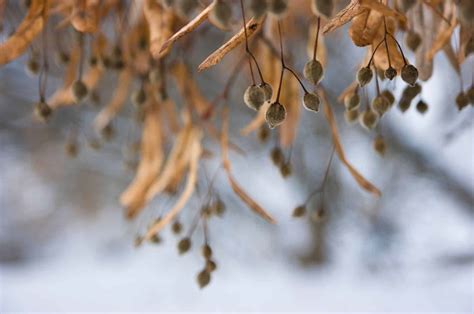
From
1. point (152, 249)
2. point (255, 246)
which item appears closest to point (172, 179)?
point (255, 246)

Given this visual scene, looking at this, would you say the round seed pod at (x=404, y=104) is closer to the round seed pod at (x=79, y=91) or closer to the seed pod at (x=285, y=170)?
the seed pod at (x=285, y=170)

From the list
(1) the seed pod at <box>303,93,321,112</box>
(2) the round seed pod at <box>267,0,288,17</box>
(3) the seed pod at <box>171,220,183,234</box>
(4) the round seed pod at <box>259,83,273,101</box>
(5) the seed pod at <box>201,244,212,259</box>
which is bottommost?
(2) the round seed pod at <box>267,0,288,17</box>

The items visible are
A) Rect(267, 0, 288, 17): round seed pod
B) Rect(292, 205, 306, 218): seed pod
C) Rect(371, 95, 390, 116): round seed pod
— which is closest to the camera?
Rect(267, 0, 288, 17): round seed pod

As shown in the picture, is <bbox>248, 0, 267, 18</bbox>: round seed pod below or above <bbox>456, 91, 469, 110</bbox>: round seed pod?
below

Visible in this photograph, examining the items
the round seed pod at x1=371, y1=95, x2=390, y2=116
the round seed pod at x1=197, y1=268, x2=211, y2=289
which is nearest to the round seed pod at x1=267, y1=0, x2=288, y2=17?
the round seed pod at x1=371, y1=95, x2=390, y2=116

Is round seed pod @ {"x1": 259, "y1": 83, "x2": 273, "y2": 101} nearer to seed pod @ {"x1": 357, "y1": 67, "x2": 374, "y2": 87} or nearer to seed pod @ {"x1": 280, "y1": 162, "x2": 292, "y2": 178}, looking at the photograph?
seed pod @ {"x1": 357, "y1": 67, "x2": 374, "y2": 87}

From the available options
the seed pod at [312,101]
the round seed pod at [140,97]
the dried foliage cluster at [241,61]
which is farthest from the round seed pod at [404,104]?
the round seed pod at [140,97]

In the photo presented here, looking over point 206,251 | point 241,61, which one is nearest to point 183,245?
point 206,251
